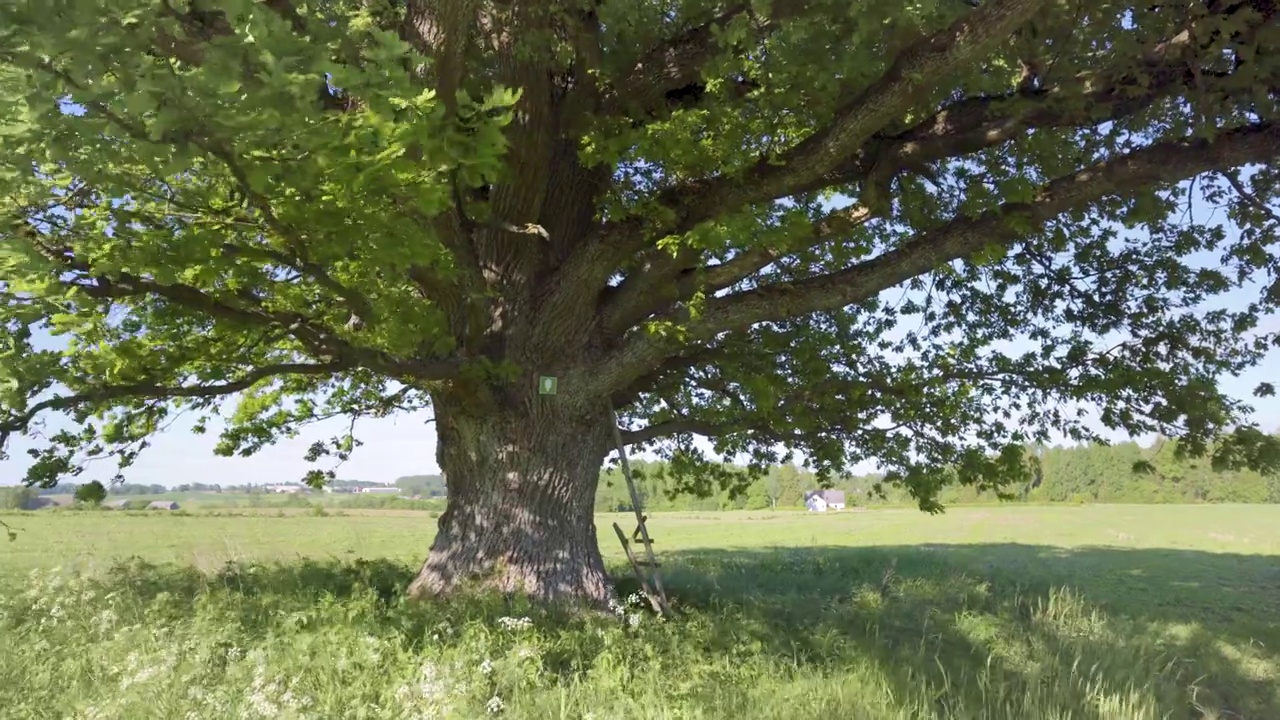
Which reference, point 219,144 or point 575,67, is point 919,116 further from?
point 219,144

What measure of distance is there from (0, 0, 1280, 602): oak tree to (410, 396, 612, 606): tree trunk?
0.03 m

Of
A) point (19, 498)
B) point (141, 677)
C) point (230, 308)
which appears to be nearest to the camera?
point (141, 677)

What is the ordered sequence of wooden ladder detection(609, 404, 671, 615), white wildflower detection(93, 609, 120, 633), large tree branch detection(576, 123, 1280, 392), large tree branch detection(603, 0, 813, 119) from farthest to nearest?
1. wooden ladder detection(609, 404, 671, 615)
2. large tree branch detection(603, 0, 813, 119)
3. large tree branch detection(576, 123, 1280, 392)
4. white wildflower detection(93, 609, 120, 633)

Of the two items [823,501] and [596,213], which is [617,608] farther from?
[823,501]

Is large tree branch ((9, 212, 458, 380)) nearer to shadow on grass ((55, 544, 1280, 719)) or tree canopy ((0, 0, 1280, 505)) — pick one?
tree canopy ((0, 0, 1280, 505))

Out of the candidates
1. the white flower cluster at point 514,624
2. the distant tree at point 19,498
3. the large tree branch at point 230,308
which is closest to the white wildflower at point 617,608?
the white flower cluster at point 514,624

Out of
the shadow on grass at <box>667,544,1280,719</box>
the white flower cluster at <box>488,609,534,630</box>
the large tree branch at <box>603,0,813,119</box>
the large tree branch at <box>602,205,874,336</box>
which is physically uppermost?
the large tree branch at <box>603,0,813,119</box>

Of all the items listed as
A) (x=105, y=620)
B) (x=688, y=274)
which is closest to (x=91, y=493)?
(x=105, y=620)

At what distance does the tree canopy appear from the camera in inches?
177

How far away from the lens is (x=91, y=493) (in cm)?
863

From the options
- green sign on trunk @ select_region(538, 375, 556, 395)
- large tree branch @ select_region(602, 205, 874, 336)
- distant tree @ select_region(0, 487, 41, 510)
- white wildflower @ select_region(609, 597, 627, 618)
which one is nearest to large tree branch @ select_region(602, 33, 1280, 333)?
large tree branch @ select_region(602, 205, 874, 336)

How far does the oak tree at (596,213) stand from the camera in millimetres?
4684

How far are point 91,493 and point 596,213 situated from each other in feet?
20.7

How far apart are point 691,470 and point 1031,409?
504 cm
